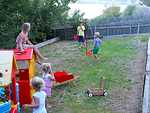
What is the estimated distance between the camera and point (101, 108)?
963 centimetres

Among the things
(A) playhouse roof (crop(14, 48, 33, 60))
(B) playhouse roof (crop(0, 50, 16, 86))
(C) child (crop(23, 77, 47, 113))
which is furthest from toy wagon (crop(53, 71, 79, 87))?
(C) child (crop(23, 77, 47, 113))

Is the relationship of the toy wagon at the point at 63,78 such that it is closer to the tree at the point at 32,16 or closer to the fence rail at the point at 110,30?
the tree at the point at 32,16

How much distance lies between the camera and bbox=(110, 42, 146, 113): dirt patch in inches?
377

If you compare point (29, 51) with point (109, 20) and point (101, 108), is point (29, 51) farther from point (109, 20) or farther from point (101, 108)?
point (109, 20)

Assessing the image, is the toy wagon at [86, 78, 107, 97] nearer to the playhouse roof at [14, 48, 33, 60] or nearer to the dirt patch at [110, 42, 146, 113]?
the dirt patch at [110, 42, 146, 113]

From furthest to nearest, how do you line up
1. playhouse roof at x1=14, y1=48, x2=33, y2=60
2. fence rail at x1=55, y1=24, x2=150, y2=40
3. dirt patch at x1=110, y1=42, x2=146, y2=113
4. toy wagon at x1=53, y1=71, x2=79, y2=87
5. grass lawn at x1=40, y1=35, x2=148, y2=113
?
1. fence rail at x1=55, y1=24, x2=150, y2=40
2. toy wagon at x1=53, y1=71, x2=79, y2=87
3. grass lawn at x1=40, y1=35, x2=148, y2=113
4. dirt patch at x1=110, y1=42, x2=146, y2=113
5. playhouse roof at x1=14, y1=48, x2=33, y2=60

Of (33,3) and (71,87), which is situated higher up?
(33,3)

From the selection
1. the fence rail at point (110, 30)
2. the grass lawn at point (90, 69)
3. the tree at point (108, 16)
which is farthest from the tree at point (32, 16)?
the tree at point (108, 16)

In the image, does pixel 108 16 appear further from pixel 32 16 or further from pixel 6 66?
pixel 6 66

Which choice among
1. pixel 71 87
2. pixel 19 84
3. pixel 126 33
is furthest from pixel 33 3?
pixel 19 84

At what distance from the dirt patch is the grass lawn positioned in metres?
0.11

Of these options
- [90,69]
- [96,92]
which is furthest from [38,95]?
[90,69]

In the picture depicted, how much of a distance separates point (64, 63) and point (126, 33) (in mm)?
9292

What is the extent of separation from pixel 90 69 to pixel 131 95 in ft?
10.3
